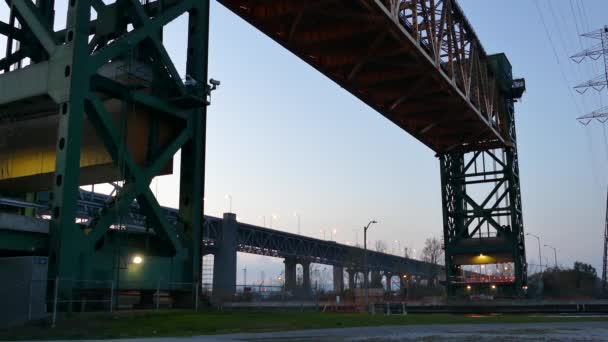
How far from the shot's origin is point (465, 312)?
5094 cm

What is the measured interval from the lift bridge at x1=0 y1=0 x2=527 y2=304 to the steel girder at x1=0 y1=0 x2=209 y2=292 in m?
0.05

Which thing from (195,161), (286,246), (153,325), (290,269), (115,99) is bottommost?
(153,325)

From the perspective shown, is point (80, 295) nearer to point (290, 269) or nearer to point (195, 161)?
point (195, 161)

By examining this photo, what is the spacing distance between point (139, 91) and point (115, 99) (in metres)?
1.61

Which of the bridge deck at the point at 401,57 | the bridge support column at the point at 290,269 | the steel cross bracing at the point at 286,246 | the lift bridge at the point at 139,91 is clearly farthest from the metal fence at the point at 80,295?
the bridge support column at the point at 290,269

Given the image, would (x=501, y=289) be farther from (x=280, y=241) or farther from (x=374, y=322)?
(x=280, y=241)

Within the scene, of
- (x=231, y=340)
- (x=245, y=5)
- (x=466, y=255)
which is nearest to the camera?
(x=231, y=340)

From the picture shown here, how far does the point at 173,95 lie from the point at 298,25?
14.2 metres

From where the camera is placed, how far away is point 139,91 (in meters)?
25.6

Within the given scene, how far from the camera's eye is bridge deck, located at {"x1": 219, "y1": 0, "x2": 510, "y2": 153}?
36.4 m

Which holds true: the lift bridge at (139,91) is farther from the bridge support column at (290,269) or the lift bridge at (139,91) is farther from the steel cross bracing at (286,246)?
the bridge support column at (290,269)

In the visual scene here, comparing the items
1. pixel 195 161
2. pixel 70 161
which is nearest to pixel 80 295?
pixel 70 161

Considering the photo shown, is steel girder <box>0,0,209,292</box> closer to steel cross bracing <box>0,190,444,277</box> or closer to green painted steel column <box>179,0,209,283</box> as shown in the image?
green painted steel column <box>179,0,209,283</box>

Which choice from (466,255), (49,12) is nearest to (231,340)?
(49,12)
